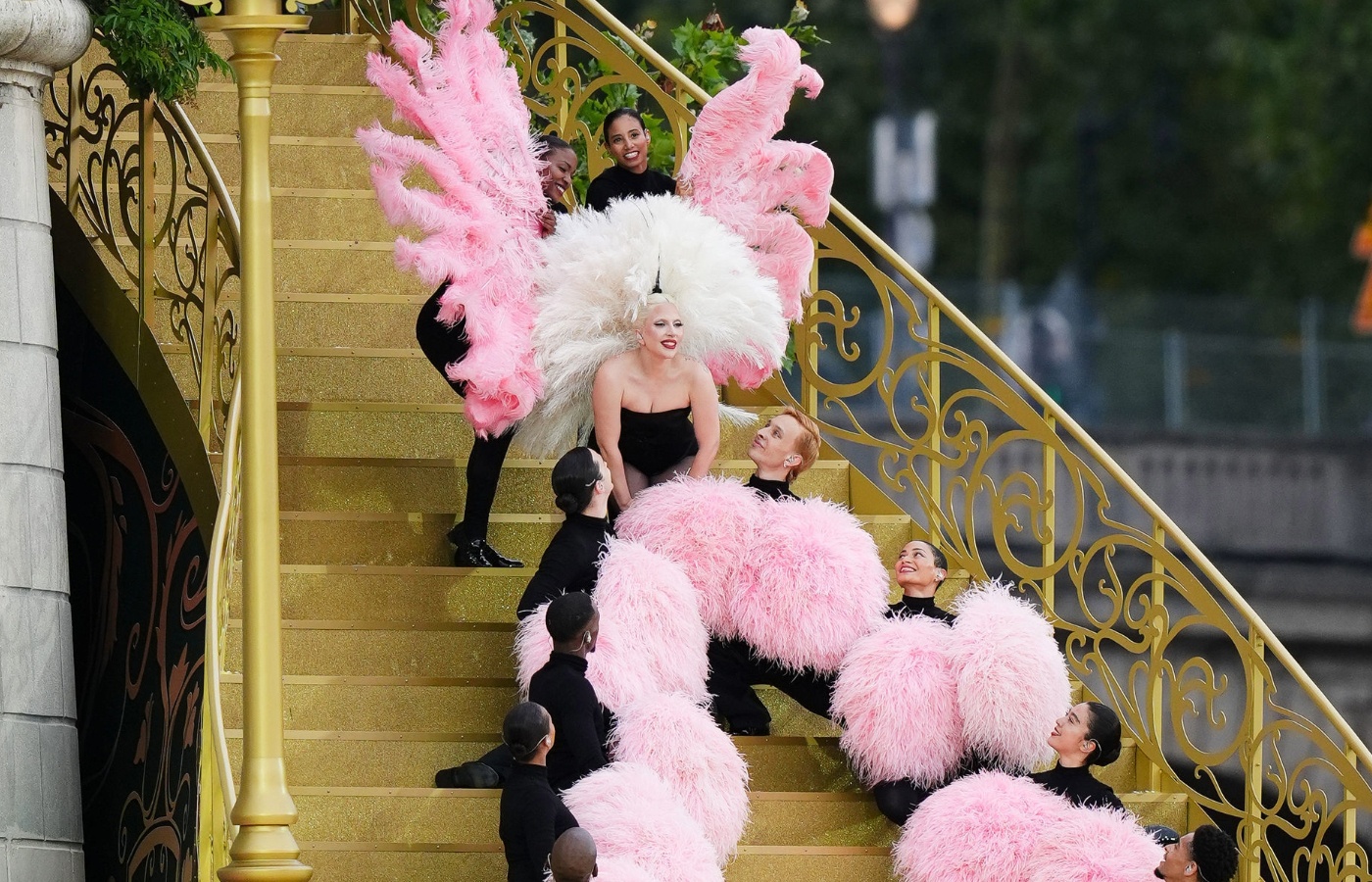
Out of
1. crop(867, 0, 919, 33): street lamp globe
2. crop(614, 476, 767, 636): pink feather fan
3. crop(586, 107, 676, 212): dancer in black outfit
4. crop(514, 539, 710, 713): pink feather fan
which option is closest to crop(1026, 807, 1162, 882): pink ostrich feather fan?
crop(514, 539, 710, 713): pink feather fan

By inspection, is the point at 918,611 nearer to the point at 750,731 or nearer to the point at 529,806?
the point at 750,731

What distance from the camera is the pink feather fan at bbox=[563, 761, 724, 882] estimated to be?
26.7ft

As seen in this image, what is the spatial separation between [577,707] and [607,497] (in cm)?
121

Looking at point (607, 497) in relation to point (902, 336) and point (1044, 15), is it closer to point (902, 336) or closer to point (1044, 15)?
point (902, 336)

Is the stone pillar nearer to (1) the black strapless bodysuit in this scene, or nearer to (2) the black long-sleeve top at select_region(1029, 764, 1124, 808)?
(1) the black strapless bodysuit

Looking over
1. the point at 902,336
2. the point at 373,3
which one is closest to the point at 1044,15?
the point at 902,336

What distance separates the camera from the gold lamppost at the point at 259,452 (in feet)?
23.5

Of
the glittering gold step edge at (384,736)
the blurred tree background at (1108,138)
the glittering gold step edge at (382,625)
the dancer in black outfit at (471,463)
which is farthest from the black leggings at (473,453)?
the blurred tree background at (1108,138)

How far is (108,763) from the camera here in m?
9.72

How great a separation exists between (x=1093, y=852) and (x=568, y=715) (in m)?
1.81

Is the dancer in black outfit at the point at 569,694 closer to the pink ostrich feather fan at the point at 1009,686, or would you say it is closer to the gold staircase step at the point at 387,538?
the pink ostrich feather fan at the point at 1009,686

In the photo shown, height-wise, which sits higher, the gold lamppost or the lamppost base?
the gold lamppost

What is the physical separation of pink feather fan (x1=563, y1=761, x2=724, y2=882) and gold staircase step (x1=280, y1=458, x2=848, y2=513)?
2.33 meters

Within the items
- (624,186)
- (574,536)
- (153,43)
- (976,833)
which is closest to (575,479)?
(574,536)
